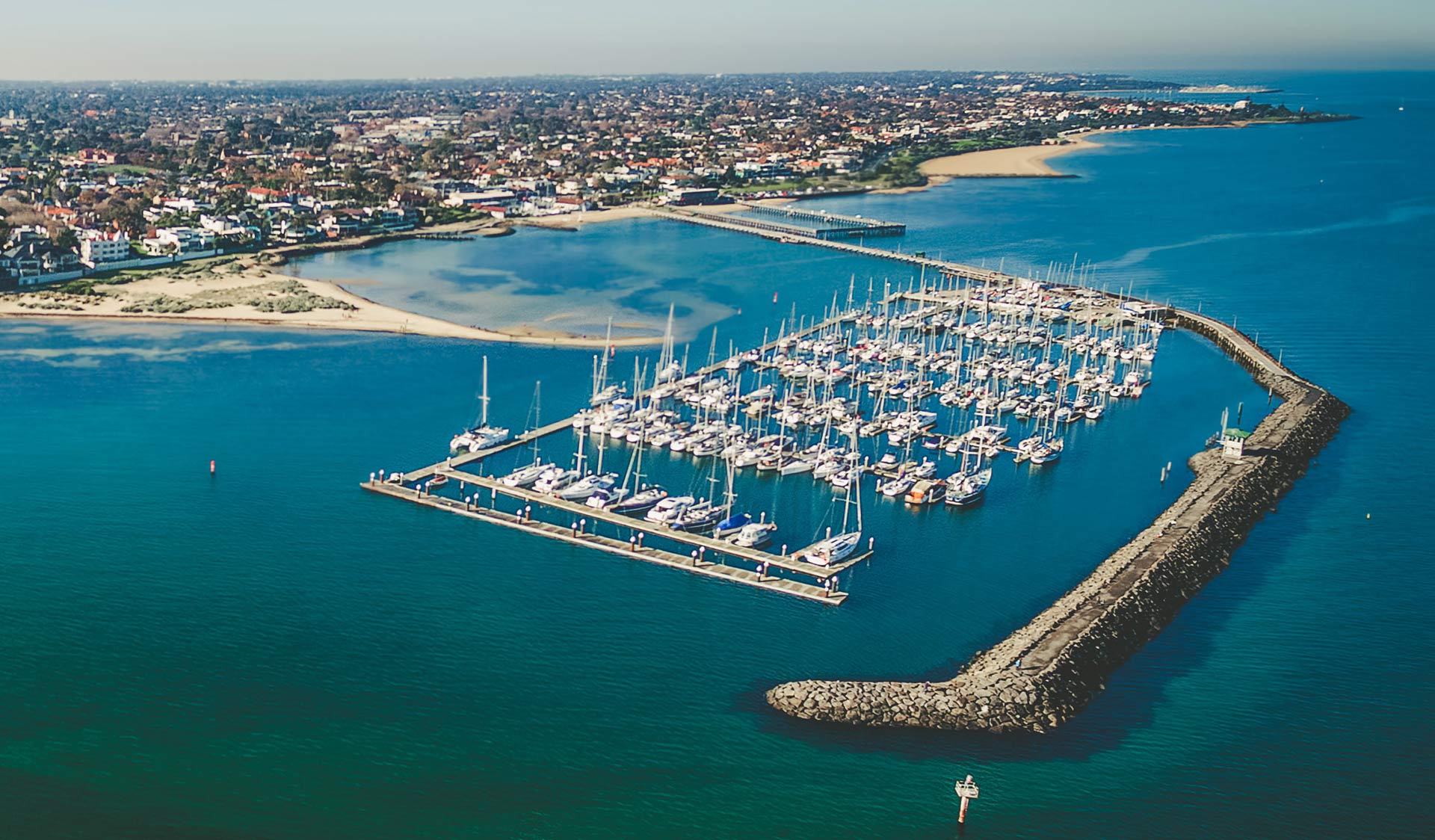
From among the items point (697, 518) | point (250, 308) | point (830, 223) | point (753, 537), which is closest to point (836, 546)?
point (753, 537)

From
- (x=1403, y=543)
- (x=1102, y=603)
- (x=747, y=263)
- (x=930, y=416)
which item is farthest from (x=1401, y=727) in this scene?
(x=747, y=263)

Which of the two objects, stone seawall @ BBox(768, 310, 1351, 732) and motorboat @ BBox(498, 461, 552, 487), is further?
motorboat @ BBox(498, 461, 552, 487)

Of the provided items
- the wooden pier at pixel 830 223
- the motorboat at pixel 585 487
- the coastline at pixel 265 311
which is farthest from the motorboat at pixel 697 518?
the wooden pier at pixel 830 223

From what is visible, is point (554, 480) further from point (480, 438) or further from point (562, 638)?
point (562, 638)

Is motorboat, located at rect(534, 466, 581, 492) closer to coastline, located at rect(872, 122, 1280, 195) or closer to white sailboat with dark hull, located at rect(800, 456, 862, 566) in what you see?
white sailboat with dark hull, located at rect(800, 456, 862, 566)

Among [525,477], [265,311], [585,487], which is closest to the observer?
[585,487]

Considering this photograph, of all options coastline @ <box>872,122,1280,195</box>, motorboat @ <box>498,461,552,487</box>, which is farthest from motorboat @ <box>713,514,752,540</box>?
coastline @ <box>872,122,1280,195</box>
